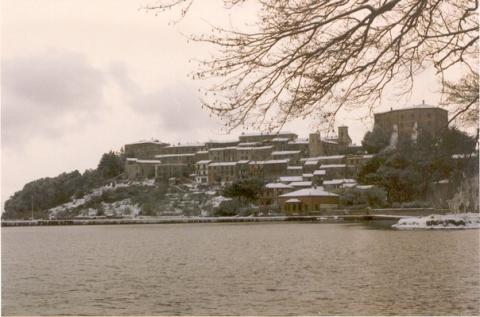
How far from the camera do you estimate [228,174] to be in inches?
5487

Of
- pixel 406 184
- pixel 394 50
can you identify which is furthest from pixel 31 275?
pixel 406 184

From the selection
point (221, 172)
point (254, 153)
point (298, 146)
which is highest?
point (298, 146)

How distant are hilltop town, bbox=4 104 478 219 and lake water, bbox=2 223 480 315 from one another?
159ft

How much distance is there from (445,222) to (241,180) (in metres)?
51.2

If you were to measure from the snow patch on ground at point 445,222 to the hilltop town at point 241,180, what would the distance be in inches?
826

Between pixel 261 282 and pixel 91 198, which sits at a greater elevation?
pixel 91 198

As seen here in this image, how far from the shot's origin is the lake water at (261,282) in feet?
55.0

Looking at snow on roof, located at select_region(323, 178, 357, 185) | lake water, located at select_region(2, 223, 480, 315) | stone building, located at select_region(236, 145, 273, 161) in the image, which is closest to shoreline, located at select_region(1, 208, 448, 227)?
snow on roof, located at select_region(323, 178, 357, 185)

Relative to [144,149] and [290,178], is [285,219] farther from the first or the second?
[144,149]

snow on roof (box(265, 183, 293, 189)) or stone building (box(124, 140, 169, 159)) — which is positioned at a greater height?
stone building (box(124, 140, 169, 159))

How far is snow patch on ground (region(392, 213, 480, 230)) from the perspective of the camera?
5234 cm

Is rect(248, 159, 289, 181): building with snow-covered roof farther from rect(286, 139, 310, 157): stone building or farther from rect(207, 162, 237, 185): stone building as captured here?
rect(286, 139, 310, 157): stone building

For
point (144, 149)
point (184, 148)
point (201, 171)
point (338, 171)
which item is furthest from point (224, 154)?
point (144, 149)

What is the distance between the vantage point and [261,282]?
21969 millimetres
